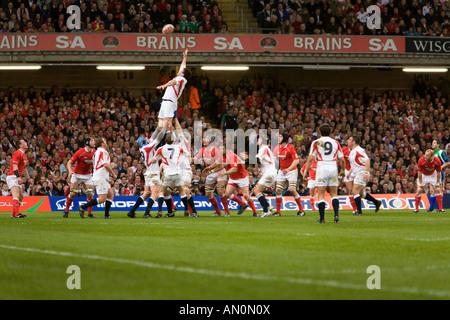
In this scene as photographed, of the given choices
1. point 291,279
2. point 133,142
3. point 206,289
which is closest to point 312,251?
point 291,279

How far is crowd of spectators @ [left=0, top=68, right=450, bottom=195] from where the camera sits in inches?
1136

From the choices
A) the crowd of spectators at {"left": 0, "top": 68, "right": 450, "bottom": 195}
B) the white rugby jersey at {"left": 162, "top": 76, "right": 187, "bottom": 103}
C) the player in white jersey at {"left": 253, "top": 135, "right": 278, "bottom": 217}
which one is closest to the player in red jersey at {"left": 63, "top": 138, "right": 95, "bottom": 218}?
the white rugby jersey at {"left": 162, "top": 76, "right": 187, "bottom": 103}

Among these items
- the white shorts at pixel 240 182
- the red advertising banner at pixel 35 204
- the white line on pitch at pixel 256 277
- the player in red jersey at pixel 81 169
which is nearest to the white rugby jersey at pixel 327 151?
the white shorts at pixel 240 182

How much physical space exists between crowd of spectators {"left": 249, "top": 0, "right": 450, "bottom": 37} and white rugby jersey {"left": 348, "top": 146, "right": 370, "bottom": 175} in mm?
11565

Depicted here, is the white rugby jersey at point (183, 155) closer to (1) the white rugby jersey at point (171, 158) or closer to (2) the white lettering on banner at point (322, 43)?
(1) the white rugby jersey at point (171, 158)

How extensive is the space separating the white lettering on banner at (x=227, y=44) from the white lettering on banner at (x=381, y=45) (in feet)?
19.8

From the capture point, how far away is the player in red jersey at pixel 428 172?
953 inches

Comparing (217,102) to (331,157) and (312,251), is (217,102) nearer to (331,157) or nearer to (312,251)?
(331,157)

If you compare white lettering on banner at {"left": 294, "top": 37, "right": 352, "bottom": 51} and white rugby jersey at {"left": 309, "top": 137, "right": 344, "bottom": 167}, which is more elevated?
white lettering on banner at {"left": 294, "top": 37, "right": 352, "bottom": 51}

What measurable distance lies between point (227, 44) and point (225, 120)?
335cm

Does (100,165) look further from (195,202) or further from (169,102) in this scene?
(195,202)

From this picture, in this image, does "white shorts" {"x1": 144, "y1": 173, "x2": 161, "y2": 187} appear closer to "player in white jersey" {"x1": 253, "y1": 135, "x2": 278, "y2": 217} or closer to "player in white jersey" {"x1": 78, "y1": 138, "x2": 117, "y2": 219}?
"player in white jersey" {"x1": 78, "y1": 138, "x2": 117, "y2": 219}

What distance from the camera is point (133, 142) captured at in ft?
98.7

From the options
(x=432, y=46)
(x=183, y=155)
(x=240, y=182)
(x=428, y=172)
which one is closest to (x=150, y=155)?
(x=183, y=155)
